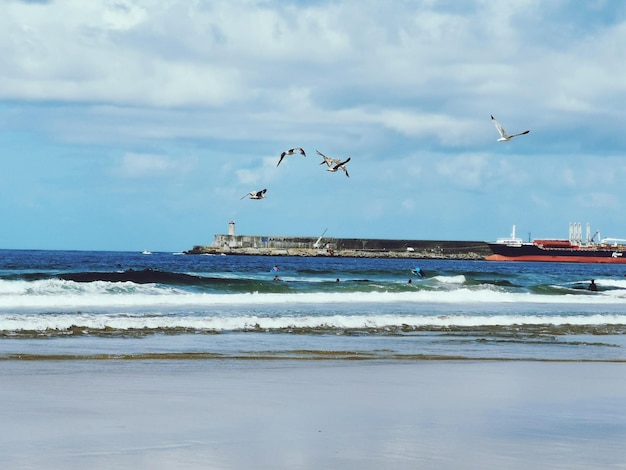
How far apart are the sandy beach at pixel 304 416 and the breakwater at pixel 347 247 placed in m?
135

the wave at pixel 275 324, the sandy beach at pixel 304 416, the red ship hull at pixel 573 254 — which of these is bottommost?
the sandy beach at pixel 304 416

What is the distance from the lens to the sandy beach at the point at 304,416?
8.80 meters

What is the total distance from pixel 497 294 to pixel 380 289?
227 inches

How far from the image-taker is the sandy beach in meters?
8.80

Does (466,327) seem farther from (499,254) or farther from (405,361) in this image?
(499,254)

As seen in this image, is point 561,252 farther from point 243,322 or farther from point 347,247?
point 243,322

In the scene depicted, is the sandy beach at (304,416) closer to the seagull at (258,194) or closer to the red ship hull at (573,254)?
the seagull at (258,194)

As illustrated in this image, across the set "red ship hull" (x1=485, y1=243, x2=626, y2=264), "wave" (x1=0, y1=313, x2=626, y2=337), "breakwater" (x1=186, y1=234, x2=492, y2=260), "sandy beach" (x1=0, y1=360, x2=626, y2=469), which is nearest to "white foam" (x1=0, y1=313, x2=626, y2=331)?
"wave" (x1=0, y1=313, x2=626, y2=337)

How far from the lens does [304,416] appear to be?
1093cm

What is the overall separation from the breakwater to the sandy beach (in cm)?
13511

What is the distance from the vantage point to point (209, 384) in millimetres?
13312

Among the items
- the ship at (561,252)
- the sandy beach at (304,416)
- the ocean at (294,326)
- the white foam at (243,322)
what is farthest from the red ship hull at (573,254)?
the sandy beach at (304,416)

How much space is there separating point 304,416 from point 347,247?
144m

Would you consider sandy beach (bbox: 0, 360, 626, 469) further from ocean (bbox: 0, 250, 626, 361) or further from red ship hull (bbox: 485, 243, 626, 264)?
red ship hull (bbox: 485, 243, 626, 264)
